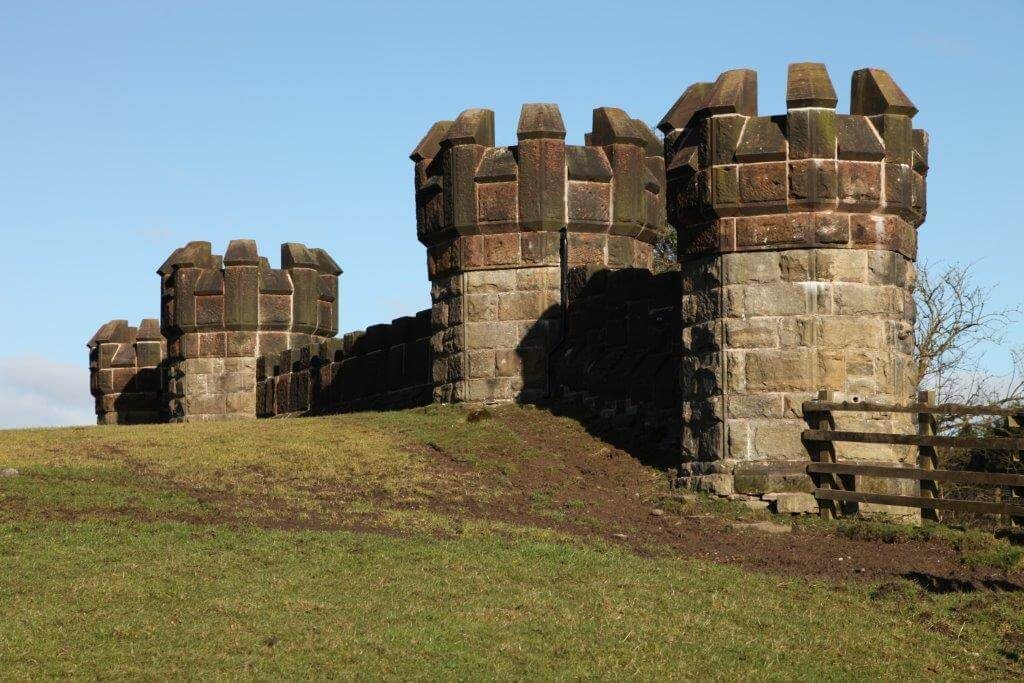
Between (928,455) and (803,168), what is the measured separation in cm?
311

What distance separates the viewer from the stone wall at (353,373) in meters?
22.2

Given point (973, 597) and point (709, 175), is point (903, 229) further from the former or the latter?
point (973, 597)

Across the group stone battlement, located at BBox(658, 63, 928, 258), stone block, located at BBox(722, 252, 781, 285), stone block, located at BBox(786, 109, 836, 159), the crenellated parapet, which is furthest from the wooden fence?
the crenellated parapet

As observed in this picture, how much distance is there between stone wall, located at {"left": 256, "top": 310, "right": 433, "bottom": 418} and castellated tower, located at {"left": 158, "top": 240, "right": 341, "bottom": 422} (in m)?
0.44

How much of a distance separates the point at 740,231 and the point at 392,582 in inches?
238

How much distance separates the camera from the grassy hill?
32.6 feet

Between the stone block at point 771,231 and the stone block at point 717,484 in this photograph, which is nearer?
the stone block at point 717,484

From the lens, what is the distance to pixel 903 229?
16.0 m

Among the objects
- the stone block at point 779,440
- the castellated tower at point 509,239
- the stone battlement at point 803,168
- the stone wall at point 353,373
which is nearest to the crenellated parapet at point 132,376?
the stone wall at point 353,373

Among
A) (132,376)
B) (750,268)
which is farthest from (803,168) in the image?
(132,376)

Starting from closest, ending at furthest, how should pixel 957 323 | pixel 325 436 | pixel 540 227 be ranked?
1. pixel 325 436
2. pixel 540 227
3. pixel 957 323

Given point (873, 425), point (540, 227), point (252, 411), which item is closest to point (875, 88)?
point (873, 425)

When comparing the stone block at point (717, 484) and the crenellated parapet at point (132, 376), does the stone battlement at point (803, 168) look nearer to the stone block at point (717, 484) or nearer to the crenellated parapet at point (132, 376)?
the stone block at point (717, 484)

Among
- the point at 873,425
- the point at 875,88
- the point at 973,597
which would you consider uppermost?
the point at 875,88
